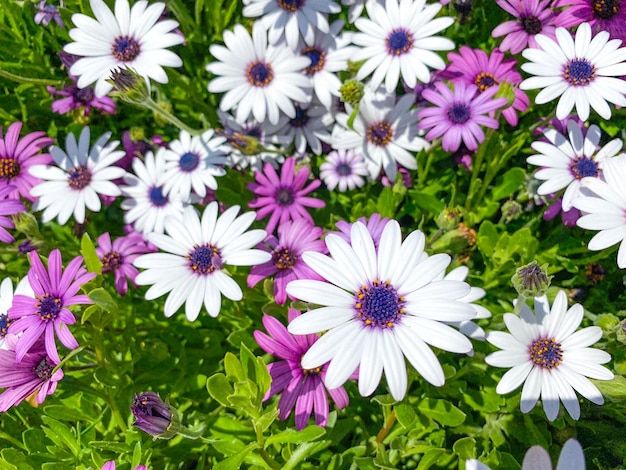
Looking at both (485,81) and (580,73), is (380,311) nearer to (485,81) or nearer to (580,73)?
(580,73)

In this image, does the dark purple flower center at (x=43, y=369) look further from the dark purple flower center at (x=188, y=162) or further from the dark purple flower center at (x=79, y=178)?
the dark purple flower center at (x=188, y=162)

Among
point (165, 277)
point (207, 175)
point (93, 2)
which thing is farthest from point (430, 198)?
point (93, 2)

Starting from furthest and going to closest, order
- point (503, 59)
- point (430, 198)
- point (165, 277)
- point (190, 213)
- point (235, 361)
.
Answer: point (503, 59) < point (430, 198) < point (190, 213) < point (165, 277) < point (235, 361)

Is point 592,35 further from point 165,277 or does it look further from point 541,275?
point 165,277

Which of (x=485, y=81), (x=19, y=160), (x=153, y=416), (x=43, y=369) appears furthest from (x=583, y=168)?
(x=19, y=160)

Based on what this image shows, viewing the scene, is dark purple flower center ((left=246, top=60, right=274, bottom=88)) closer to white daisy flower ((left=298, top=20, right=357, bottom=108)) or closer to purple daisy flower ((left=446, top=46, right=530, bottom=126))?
white daisy flower ((left=298, top=20, right=357, bottom=108))
